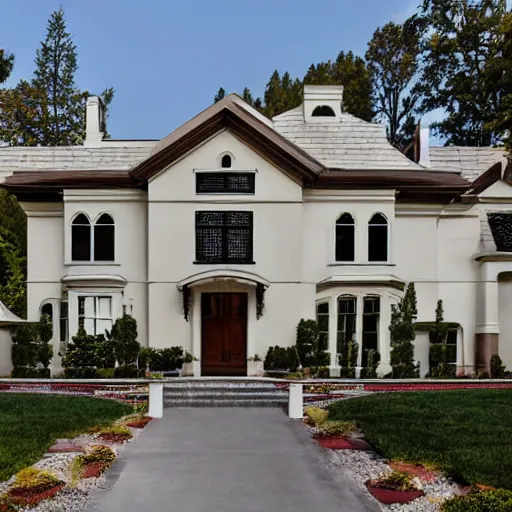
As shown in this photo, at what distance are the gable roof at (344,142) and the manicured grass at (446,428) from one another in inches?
326

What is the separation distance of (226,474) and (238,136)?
42.8 feet

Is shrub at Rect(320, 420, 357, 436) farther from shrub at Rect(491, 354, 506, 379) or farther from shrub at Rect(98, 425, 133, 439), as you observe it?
shrub at Rect(491, 354, 506, 379)

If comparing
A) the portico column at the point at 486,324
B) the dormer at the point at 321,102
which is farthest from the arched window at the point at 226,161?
the portico column at the point at 486,324

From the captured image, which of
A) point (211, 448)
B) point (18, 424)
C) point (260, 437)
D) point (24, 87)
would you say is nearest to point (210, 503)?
point (211, 448)

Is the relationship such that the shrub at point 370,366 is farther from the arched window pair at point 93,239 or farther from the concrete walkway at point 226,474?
the arched window pair at point 93,239

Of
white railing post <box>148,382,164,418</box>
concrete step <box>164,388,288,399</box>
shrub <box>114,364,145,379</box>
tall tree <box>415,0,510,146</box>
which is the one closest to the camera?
white railing post <box>148,382,164,418</box>

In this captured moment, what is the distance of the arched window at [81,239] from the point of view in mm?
19938

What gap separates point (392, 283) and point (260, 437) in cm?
990

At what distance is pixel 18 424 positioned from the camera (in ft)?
34.9

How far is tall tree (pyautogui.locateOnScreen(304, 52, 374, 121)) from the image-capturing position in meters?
43.1

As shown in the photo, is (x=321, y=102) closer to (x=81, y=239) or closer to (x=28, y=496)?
(x=81, y=239)

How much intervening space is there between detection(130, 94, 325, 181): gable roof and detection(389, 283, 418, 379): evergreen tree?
177 inches

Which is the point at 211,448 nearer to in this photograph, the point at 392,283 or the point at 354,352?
the point at 354,352

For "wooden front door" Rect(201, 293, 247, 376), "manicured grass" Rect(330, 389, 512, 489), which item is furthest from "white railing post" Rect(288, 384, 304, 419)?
"wooden front door" Rect(201, 293, 247, 376)
